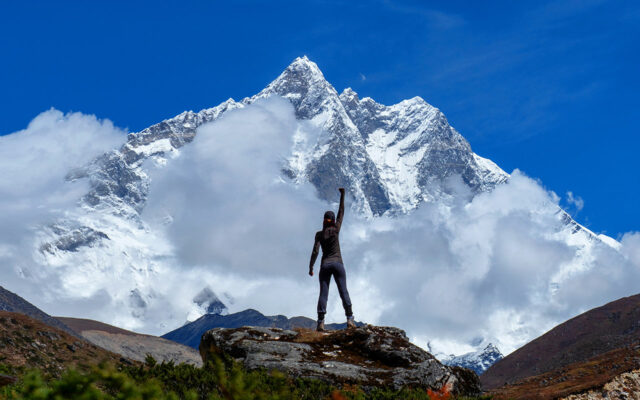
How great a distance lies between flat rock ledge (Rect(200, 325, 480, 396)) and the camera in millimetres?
15477

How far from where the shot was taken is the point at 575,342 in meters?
150

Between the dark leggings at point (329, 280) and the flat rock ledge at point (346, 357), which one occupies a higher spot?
the dark leggings at point (329, 280)

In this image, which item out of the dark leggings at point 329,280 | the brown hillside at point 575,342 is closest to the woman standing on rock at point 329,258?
the dark leggings at point 329,280

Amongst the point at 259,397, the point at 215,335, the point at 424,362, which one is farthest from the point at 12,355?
the point at 259,397

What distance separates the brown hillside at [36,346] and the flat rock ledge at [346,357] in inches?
1921

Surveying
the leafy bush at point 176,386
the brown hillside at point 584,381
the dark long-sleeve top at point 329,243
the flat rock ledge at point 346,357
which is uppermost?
the brown hillside at point 584,381

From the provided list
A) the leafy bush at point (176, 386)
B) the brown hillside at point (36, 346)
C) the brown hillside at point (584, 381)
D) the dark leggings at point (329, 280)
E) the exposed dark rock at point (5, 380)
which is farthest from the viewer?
the brown hillside at point (36, 346)

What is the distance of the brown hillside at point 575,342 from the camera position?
437 feet

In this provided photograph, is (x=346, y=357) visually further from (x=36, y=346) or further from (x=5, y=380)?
(x=36, y=346)

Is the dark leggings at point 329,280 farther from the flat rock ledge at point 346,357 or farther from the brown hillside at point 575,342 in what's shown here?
the brown hillside at point 575,342

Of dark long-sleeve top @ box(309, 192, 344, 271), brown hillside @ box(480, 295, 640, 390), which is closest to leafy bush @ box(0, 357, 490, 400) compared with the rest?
dark long-sleeve top @ box(309, 192, 344, 271)

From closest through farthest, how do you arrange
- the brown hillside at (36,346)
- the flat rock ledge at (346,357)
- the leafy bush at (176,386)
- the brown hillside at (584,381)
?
1. the leafy bush at (176,386)
2. the flat rock ledge at (346,357)
3. the brown hillside at (584,381)
4. the brown hillside at (36,346)

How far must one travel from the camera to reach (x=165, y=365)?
1280 centimetres

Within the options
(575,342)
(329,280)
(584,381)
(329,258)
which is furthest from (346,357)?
(575,342)
